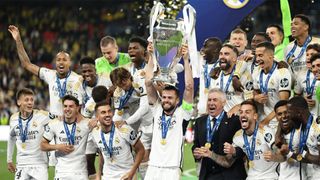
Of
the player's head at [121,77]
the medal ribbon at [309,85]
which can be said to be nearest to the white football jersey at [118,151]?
the player's head at [121,77]

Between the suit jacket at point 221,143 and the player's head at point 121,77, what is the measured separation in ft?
4.35

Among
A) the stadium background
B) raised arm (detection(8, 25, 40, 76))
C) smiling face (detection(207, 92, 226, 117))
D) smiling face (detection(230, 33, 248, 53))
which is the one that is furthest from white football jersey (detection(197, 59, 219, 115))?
the stadium background

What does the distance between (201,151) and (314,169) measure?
107 cm

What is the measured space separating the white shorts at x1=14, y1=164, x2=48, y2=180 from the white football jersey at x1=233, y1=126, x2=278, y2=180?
262cm

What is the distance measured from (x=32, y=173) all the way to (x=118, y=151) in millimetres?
1307

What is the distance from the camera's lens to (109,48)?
10609 millimetres

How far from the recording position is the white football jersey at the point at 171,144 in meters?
8.75

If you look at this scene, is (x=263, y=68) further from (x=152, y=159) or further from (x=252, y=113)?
(x=152, y=159)

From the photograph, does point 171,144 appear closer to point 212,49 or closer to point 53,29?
point 212,49

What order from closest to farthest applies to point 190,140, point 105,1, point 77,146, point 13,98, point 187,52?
point 187,52 < point 77,146 < point 190,140 < point 13,98 < point 105,1

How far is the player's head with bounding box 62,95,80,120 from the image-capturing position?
941cm

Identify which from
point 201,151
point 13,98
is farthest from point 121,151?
point 13,98

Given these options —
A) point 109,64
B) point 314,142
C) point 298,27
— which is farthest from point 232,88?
point 109,64

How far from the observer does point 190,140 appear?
18562 mm
